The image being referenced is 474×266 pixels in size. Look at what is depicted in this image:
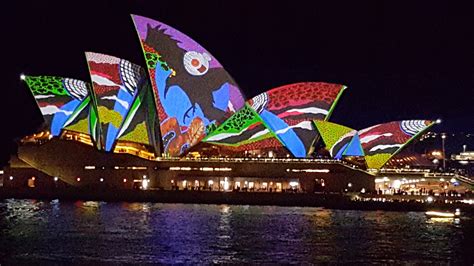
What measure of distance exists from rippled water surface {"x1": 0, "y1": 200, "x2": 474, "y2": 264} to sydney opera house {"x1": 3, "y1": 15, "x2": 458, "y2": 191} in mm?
8990

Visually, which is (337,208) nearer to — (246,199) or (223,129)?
(246,199)

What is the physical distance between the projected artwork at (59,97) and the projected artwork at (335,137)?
15260 mm

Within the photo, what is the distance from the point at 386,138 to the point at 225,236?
21.7 m

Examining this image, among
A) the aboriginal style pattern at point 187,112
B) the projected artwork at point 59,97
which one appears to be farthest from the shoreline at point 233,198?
the projected artwork at point 59,97

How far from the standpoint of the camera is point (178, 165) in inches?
1837

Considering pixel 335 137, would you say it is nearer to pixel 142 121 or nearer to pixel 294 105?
pixel 294 105

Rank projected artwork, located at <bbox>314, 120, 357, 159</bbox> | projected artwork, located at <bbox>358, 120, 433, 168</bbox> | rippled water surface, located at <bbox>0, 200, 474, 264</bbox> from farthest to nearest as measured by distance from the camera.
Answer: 1. projected artwork, located at <bbox>314, 120, 357, 159</bbox>
2. projected artwork, located at <bbox>358, 120, 433, 168</bbox>
3. rippled water surface, located at <bbox>0, 200, 474, 264</bbox>

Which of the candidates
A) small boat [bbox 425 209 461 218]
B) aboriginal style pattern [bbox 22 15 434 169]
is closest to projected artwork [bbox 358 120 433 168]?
aboriginal style pattern [bbox 22 15 434 169]

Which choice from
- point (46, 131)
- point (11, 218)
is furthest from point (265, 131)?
point (11, 218)

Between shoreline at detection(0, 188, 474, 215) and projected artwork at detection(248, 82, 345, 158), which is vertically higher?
projected artwork at detection(248, 82, 345, 158)

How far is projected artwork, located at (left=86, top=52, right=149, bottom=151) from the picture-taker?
4409cm

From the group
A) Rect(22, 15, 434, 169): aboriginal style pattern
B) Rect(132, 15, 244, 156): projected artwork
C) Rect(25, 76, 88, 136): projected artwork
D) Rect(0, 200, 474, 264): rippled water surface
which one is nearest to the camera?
Rect(0, 200, 474, 264): rippled water surface

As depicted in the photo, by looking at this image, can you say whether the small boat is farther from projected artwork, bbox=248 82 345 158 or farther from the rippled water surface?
projected artwork, bbox=248 82 345 158

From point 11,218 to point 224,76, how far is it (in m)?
18.6
